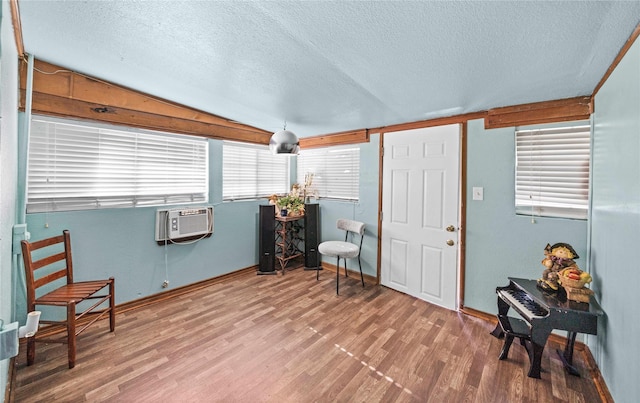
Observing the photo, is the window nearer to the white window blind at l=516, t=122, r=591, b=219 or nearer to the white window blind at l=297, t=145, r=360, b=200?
Answer: the white window blind at l=297, t=145, r=360, b=200

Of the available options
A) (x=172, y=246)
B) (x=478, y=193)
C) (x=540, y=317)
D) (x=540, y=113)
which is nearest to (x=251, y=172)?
(x=172, y=246)

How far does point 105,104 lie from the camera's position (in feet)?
7.98

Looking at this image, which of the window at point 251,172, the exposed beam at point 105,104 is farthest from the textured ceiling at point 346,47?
the window at point 251,172

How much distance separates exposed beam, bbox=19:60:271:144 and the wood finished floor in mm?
1947

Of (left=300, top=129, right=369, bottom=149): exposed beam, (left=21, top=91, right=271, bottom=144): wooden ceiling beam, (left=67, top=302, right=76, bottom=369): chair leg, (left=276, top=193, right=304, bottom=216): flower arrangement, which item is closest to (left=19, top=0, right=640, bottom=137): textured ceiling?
(left=21, top=91, right=271, bottom=144): wooden ceiling beam

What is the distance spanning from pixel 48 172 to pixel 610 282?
4.21 meters

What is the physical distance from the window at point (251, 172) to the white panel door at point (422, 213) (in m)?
1.82

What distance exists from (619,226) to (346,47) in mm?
1840

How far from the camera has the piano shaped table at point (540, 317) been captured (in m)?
1.62

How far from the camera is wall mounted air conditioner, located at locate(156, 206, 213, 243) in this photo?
9.41 feet

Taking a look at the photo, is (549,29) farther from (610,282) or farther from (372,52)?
(610,282)

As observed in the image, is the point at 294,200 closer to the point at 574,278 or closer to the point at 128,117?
the point at 128,117

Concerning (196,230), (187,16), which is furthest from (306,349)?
(187,16)

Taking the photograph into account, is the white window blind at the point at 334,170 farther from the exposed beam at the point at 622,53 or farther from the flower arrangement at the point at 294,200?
the exposed beam at the point at 622,53
